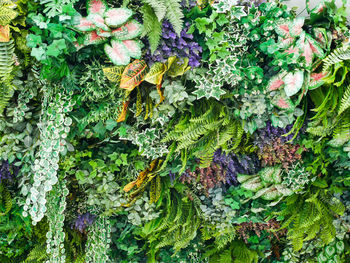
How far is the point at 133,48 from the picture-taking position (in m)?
1.41

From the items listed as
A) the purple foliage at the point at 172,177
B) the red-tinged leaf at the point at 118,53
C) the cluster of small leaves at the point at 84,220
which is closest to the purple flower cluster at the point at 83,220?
the cluster of small leaves at the point at 84,220

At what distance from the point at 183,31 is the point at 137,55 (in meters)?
0.26

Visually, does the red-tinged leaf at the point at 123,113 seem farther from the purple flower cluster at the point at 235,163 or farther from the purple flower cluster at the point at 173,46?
the purple flower cluster at the point at 235,163

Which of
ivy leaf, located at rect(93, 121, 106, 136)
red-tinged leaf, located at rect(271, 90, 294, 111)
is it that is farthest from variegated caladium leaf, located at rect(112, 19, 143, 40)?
red-tinged leaf, located at rect(271, 90, 294, 111)

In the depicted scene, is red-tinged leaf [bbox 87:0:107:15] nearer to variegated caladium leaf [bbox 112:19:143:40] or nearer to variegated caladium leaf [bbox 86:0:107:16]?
variegated caladium leaf [bbox 86:0:107:16]

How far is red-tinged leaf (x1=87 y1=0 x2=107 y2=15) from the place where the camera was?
4.52 ft

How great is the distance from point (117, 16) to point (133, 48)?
0.49 feet

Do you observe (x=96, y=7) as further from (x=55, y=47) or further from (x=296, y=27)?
(x=296, y=27)

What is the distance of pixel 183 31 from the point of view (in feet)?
4.88

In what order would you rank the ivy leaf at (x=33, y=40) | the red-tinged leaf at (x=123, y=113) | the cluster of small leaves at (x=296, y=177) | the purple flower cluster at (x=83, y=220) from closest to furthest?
the ivy leaf at (x=33, y=40), the red-tinged leaf at (x=123, y=113), the cluster of small leaves at (x=296, y=177), the purple flower cluster at (x=83, y=220)

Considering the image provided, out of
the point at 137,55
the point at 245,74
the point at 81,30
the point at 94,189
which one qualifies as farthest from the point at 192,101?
the point at 94,189

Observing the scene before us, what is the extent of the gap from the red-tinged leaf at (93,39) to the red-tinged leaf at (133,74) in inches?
6.6

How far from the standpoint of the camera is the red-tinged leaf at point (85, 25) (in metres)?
1.35

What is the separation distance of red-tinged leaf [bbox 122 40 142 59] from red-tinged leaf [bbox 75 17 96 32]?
149 millimetres
